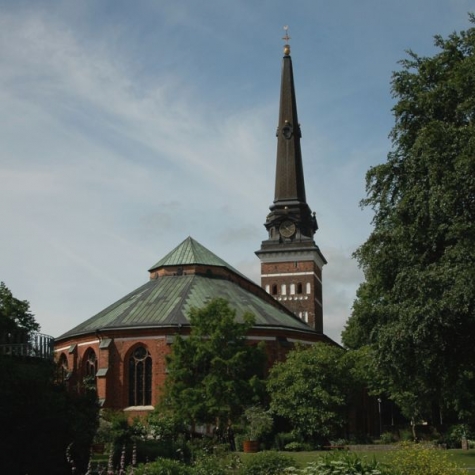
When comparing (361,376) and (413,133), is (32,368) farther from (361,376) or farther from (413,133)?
(361,376)

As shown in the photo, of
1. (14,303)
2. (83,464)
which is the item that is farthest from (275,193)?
(83,464)

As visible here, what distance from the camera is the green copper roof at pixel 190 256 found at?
58594mm

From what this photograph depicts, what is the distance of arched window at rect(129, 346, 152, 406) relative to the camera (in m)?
48.5

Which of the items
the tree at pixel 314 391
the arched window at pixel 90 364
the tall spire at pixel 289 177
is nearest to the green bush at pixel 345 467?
the tree at pixel 314 391

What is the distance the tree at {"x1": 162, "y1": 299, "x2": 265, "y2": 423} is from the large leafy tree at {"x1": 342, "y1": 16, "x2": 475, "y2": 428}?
1168 cm

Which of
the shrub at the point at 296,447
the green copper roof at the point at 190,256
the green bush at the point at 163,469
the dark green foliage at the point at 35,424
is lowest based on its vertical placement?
the shrub at the point at 296,447

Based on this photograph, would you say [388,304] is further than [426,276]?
Yes

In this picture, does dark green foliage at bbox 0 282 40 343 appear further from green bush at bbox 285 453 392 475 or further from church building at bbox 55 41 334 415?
green bush at bbox 285 453 392 475

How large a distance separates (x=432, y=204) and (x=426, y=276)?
2217mm

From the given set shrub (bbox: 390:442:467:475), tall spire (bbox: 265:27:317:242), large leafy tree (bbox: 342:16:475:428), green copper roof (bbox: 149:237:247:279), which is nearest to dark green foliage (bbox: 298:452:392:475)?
shrub (bbox: 390:442:467:475)

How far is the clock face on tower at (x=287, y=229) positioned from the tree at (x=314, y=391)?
33.5m

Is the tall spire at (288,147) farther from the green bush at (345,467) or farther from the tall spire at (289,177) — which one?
the green bush at (345,467)

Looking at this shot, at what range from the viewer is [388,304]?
26000 mm

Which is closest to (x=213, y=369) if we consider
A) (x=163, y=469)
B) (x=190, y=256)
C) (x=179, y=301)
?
(x=179, y=301)
